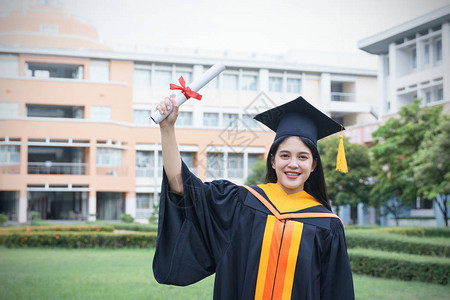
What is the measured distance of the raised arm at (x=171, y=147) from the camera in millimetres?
1997

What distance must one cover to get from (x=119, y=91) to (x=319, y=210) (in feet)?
84.9

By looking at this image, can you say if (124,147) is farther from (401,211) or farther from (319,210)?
(319,210)

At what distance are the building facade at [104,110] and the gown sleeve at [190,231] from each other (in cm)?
2083

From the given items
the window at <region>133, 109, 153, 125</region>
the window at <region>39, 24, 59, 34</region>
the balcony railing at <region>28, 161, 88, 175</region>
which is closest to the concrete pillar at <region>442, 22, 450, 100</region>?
the window at <region>133, 109, 153, 125</region>

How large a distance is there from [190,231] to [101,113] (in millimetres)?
25911

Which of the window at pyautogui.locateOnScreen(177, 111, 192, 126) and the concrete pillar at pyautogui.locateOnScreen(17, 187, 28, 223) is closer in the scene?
the concrete pillar at pyautogui.locateOnScreen(17, 187, 28, 223)

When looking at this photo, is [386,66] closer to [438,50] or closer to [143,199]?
[438,50]

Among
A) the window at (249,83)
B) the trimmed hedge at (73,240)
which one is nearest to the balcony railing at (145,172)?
the window at (249,83)

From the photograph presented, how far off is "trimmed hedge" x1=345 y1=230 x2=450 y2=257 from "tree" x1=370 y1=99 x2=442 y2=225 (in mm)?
5976

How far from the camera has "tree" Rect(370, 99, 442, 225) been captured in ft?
50.4

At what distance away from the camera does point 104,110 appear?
2722 cm

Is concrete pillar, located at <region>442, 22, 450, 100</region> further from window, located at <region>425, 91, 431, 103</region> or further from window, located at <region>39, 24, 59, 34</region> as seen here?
window, located at <region>39, 24, 59, 34</region>

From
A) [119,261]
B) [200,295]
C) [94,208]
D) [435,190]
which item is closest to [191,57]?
[94,208]

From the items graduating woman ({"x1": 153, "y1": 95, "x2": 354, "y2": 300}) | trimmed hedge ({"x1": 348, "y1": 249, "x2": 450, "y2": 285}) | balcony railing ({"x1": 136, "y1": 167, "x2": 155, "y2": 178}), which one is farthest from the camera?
balcony railing ({"x1": 136, "y1": 167, "x2": 155, "y2": 178})
